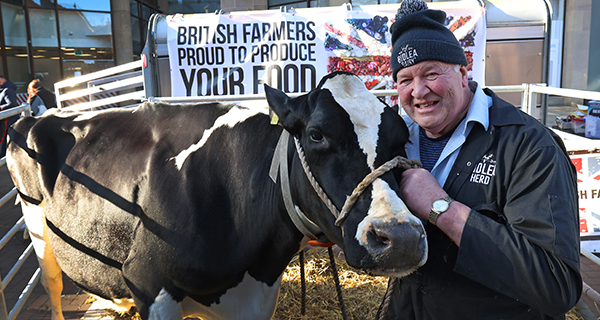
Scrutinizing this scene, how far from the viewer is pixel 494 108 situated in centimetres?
152

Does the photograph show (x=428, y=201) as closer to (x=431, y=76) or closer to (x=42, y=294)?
(x=431, y=76)

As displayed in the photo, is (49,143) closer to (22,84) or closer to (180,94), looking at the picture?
(180,94)

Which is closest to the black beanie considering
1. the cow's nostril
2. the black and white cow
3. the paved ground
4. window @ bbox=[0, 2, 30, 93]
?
the black and white cow

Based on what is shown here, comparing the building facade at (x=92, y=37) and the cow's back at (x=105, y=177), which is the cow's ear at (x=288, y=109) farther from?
the building facade at (x=92, y=37)

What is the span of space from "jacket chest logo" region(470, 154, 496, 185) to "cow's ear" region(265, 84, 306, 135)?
71 centimetres

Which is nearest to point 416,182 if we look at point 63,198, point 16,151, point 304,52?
point 63,198

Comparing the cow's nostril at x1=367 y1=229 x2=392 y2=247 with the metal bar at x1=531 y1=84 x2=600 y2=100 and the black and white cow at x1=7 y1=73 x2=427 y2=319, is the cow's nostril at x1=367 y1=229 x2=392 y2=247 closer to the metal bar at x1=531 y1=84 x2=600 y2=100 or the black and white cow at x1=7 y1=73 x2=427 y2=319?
the black and white cow at x1=7 y1=73 x2=427 y2=319

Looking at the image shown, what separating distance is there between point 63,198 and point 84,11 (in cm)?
1663

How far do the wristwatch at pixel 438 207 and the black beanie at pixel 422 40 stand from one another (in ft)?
1.71

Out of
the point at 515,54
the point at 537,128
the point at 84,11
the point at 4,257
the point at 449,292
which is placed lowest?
the point at 4,257

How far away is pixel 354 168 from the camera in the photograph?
1.51 meters

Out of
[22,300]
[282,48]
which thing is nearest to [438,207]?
[22,300]

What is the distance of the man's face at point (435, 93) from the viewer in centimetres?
150

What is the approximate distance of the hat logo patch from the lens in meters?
1.50
